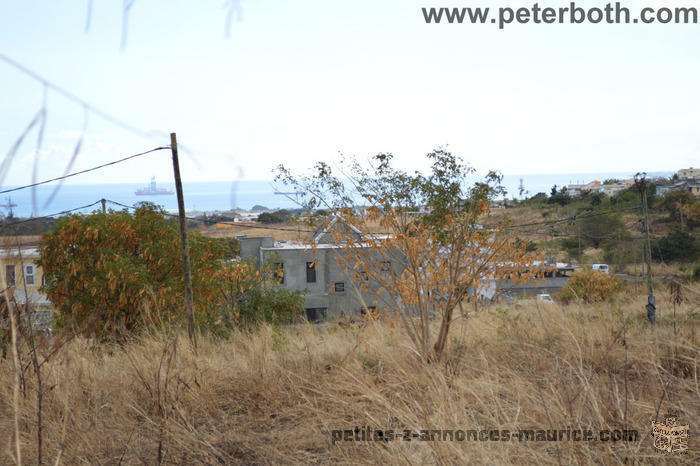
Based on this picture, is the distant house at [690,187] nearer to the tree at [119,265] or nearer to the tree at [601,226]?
the tree at [601,226]

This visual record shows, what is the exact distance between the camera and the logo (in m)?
2.29

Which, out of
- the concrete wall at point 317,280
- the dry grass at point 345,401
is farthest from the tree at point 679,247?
the dry grass at point 345,401

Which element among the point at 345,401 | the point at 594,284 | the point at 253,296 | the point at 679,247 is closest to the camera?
the point at 345,401

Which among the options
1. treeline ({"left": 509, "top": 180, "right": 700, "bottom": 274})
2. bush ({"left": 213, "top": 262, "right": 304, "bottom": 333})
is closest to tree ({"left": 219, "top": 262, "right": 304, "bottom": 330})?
bush ({"left": 213, "top": 262, "right": 304, "bottom": 333})

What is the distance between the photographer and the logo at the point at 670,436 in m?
2.29

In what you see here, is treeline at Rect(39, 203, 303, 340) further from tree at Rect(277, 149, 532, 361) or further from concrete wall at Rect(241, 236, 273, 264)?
concrete wall at Rect(241, 236, 273, 264)

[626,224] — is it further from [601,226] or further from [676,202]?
[676,202]

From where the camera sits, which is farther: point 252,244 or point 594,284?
point 252,244

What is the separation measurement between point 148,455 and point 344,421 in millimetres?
988

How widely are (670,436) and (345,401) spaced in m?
1.63

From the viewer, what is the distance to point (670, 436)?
233 cm

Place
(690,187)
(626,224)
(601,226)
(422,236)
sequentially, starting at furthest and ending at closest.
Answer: (690,187) → (601,226) → (626,224) → (422,236)

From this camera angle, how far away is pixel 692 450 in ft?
7.48

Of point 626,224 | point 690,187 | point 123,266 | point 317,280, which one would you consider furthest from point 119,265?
point 690,187
